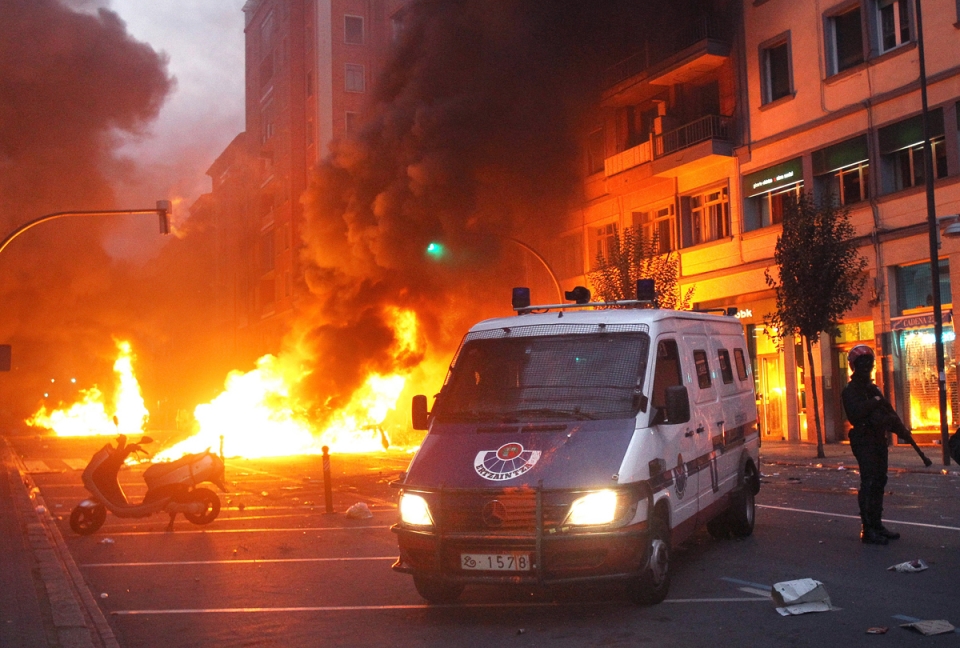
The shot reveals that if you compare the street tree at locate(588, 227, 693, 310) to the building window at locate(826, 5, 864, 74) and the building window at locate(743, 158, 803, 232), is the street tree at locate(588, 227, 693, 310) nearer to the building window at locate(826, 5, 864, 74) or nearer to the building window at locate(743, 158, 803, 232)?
the building window at locate(743, 158, 803, 232)

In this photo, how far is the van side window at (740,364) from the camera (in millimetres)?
10586

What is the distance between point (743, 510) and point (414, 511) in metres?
4.27

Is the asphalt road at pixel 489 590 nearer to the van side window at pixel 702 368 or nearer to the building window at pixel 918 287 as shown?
the van side window at pixel 702 368

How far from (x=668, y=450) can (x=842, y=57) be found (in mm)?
20870

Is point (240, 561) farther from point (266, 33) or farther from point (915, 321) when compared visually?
point (266, 33)

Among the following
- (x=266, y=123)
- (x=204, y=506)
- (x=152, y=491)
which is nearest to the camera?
(x=152, y=491)

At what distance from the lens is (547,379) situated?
759cm

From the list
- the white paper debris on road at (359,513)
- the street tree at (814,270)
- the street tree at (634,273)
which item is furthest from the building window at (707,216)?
the white paper debris on road at (359,513)

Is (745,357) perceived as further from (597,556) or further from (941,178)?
(941,178)

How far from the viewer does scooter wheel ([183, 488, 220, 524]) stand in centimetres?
1290

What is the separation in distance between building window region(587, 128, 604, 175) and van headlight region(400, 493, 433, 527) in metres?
28.8

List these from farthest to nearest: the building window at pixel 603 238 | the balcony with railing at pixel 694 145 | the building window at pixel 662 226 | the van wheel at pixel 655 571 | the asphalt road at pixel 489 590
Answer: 1. the building window at pixel 603 238
2. the building window at pixel 662 226
3. the balcony with railing at pixel 694 145
4. the van wheel at pixel 655 571
5. the asphalt road at pixel 489 590

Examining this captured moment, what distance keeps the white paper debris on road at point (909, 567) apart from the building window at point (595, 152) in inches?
1087

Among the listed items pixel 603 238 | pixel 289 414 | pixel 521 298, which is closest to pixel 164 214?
pixel 289 414
